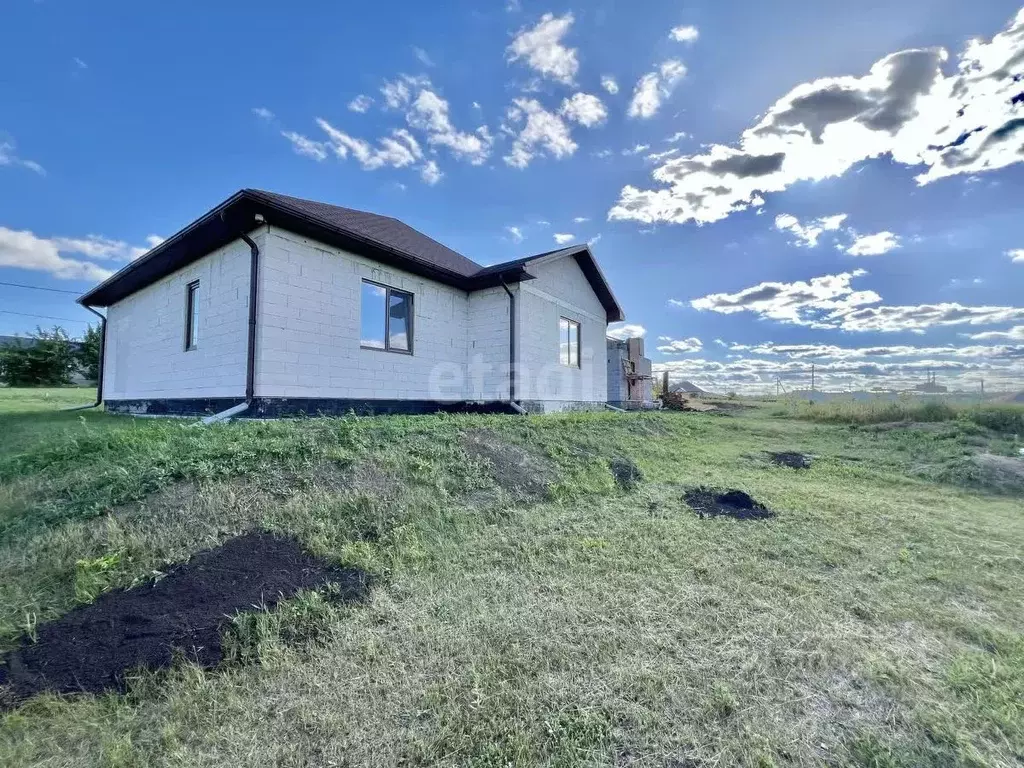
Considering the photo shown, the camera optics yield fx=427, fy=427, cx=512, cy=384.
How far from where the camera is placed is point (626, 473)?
5590 millimetres

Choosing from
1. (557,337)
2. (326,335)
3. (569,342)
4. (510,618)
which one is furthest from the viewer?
(569,342)

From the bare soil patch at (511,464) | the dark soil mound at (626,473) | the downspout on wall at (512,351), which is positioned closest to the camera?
the bare soil patch at (511,464)

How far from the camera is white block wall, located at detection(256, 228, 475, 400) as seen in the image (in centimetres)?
643

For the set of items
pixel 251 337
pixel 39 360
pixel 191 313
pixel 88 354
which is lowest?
pixel 251 337

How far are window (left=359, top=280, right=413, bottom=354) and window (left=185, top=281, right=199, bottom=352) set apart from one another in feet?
10.6

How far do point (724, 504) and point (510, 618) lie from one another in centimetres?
322

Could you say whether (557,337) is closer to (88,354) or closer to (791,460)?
(791,460)

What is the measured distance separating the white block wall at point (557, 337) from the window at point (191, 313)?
626cm

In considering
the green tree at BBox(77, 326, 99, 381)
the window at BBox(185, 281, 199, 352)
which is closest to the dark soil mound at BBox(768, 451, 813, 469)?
the window at BBox(185, 281, 199, 352)

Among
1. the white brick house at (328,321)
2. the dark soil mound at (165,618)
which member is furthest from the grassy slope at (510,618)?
the white brick house at (328,321)

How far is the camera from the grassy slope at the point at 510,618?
60.1 inches

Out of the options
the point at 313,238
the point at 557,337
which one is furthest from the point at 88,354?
the point at 557,337

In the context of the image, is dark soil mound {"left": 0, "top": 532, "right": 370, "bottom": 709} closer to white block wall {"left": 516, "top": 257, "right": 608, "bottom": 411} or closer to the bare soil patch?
the bare soil patch

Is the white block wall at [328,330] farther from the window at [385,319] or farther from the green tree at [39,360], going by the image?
the green tree at [39,360]
